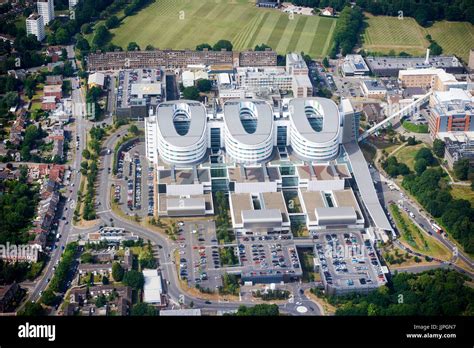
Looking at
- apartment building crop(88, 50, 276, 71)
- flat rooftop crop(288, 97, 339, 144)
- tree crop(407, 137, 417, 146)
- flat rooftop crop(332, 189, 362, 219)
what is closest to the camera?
flat rooftop crop(332, 189, 362, 219)

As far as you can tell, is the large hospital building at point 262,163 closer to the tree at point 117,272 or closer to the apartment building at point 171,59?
the tree at point 117,272

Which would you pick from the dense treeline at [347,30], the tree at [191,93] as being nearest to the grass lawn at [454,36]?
the dense treeline at [347,30]

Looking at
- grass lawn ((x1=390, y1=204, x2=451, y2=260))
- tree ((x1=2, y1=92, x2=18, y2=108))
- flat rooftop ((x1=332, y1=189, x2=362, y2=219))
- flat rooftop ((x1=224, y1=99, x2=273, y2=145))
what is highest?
flat rooftop ((x1=224, y1=99, x2=273, y2=145))

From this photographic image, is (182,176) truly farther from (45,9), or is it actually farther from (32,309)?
(45,9)

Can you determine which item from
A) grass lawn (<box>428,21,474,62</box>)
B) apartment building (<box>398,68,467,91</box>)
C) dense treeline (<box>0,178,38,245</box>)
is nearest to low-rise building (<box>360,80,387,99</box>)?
apartment building (<box>398,68,467,91</box>)

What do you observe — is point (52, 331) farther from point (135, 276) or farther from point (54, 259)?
point (54, 259)

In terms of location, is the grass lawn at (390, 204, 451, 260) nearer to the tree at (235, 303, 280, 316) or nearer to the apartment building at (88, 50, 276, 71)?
the tree at (235, 303, 280, 316)
